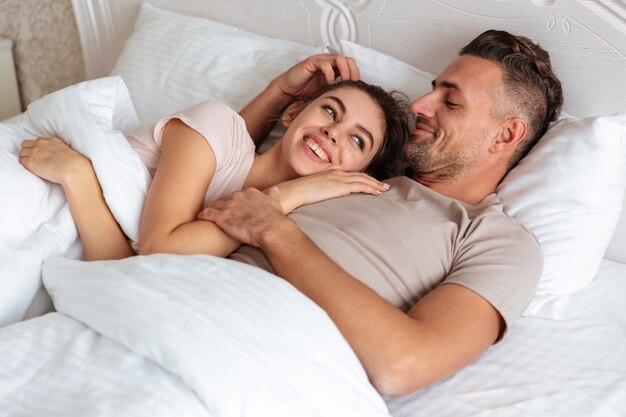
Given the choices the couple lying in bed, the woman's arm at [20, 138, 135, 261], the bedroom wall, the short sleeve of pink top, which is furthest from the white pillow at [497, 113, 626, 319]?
the bedroom wall

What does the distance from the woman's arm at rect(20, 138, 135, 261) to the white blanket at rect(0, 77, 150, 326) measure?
0.02 m

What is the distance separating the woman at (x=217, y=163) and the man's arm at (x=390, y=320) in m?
0.16

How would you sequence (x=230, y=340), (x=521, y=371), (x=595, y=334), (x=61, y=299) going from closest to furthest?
(x=230, y=340) → (x=61, y=299) → (x=521, y=371) → (x=595, y=334)

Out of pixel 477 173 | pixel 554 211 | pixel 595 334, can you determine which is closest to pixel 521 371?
pixel 595 334

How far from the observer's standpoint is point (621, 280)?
5.22 feet

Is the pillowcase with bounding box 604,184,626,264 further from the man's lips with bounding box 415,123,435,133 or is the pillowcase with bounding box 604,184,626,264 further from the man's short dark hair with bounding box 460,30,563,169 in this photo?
the man's lips with bounding box 415,123,435,133

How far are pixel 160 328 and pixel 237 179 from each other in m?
0.62

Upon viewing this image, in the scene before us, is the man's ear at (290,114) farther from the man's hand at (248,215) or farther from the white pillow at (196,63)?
the man's hand at (248,215)

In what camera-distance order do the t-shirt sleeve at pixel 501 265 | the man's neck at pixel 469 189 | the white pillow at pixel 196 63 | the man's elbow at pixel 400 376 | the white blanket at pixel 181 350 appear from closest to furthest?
1. the white blanket at pixel 181 350
2. the man's elbow at pixel 400 376
3. the t-shirt sleeve at pixel 501 265
4. the man's neck at pixel 469 189
5. the white pillow at pixel 196 63

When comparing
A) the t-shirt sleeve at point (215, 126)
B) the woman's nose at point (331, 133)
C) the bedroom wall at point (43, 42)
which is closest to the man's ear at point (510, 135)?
the woman's nose at point (331, 133)

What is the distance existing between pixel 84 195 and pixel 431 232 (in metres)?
0.71

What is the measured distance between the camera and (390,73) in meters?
1.78

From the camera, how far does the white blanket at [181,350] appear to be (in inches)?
36.4

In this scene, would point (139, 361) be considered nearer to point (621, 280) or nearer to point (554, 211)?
point (554, 211)
